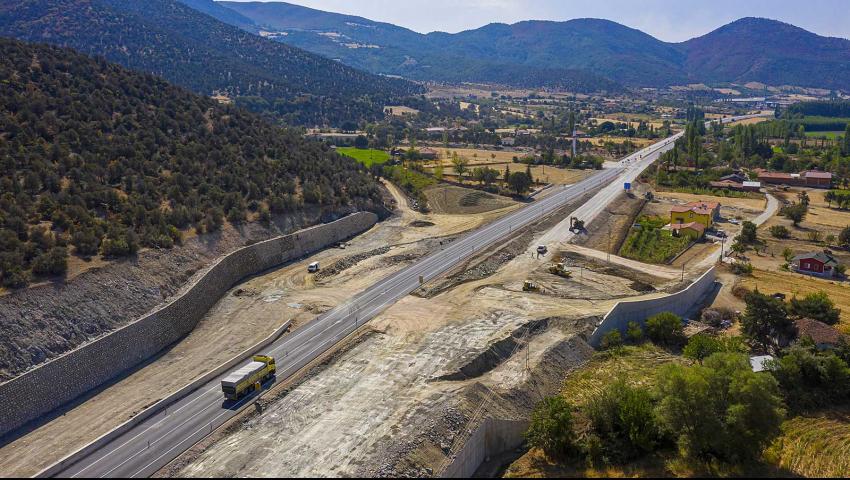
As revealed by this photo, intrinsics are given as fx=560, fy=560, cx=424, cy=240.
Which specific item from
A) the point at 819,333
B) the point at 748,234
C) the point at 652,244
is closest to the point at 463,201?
the point at 652,244

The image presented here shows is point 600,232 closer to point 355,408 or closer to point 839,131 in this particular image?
point 355,408

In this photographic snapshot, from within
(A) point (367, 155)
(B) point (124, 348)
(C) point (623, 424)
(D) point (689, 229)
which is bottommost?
(C) point (623, 424)

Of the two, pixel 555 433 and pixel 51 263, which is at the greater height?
pixel 51 263

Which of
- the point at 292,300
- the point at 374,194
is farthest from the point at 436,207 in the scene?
the point at 292,300

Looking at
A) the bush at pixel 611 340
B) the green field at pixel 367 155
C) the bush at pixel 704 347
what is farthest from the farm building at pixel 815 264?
the green field at pixel 367 155

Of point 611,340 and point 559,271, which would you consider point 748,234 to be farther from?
point 611,340

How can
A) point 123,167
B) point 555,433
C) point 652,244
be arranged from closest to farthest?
point 555,433, point 123,167, point 652,244
